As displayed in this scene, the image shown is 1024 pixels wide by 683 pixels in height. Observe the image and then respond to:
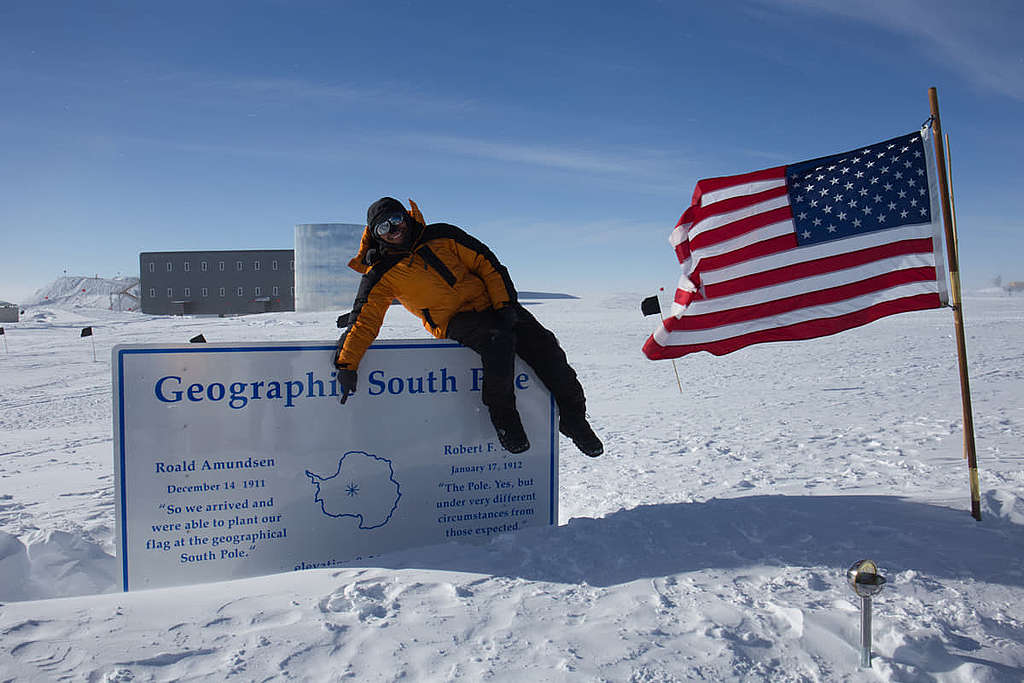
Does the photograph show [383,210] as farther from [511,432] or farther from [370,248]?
[511,432]

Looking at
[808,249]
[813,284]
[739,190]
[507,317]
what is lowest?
[507,317]

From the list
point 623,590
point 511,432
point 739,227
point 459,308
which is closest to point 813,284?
point 739,227

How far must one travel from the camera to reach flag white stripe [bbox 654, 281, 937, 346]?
3807 mm

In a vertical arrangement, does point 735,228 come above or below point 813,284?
above

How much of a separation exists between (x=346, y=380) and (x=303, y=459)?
1.69 feet

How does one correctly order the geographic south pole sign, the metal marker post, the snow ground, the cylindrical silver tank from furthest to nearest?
the cylindrical silver tank
the geographic south pole sign
the snow ground
the metal marker post

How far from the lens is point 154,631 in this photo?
253cm

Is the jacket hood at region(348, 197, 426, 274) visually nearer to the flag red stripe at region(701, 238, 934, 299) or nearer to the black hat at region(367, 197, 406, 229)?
the black hat at region(367, 197, 406, 229)

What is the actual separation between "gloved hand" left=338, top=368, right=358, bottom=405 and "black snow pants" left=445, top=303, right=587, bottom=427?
62cm

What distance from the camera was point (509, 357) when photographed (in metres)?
3.69

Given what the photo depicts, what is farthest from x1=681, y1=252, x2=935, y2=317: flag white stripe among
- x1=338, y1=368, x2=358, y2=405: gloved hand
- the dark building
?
the dark building

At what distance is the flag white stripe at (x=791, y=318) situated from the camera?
3.81 metres

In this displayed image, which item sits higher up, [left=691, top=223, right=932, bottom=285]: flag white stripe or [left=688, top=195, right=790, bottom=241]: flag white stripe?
[left=688, top=195, right=790, bottom=241]: flag white stripe

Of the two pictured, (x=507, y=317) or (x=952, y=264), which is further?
(x=507, y=317)
